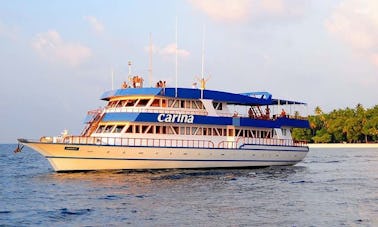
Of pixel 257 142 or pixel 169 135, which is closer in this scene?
pixel 169 135

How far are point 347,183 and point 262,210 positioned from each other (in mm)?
11079

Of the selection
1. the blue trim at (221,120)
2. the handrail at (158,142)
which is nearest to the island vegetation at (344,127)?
the blue trim at (221,120)

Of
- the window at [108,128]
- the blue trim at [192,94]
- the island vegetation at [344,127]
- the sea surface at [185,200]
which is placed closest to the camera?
the sea surface at [185,200]

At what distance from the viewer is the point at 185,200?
64.3 feet

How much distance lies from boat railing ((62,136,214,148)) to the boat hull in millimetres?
574

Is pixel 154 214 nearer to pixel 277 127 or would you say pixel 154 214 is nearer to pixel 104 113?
pixel 104 113

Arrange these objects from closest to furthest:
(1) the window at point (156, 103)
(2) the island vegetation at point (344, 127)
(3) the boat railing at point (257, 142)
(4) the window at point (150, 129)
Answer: (4) the window at point (150, 129) → (1) the window at point (156, 103) → (3) the boat railing at point (257, 142) → (2) the island vegetation at point (344, 127)

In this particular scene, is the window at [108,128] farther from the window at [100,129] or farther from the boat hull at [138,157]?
the boat hull at [138,157]

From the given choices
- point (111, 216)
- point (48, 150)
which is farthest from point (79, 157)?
point (111, 216)

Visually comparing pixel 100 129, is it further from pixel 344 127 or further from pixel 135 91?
pixel 344 127

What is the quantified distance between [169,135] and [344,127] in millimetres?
82881

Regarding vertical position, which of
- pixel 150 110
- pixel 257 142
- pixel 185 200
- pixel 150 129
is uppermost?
pixel 150 110

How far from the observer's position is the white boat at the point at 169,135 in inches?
1128

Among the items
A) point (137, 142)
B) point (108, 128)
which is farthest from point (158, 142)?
point (108, 128)
